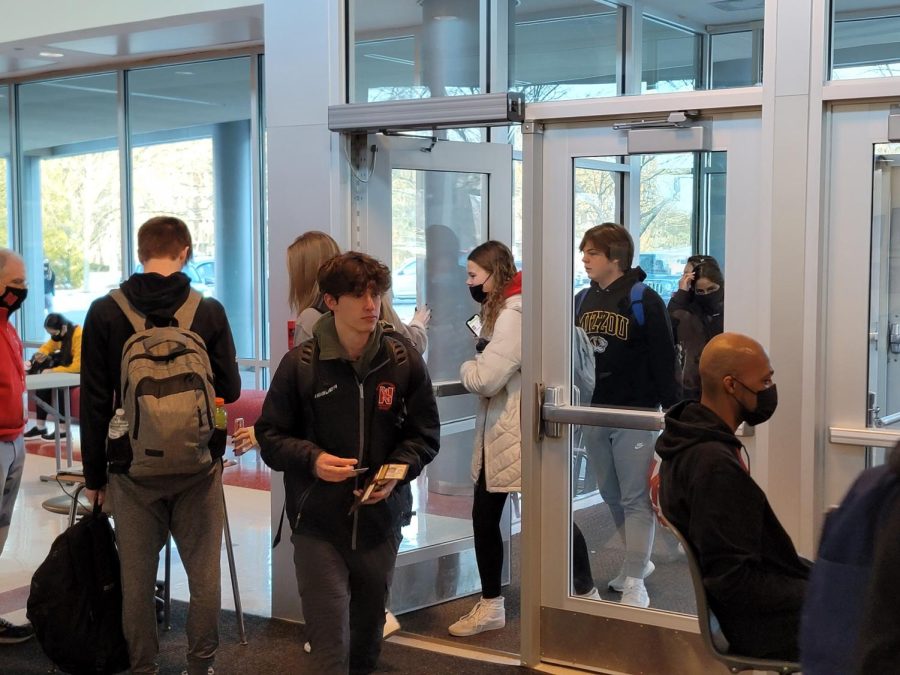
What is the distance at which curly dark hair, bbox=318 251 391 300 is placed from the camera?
303 centimetres

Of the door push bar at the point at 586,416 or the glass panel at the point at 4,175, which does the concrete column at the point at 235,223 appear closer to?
the glass panel at the point at 4,175

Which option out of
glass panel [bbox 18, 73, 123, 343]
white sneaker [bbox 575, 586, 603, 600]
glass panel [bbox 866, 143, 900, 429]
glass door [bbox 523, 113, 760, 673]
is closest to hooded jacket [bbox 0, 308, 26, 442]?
glass door [bbox 523, 113, 760, 673]

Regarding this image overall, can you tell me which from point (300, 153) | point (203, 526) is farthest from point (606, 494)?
point (300, 153)

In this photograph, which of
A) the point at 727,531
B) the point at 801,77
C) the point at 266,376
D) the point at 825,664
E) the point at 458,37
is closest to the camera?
the point at 825,664

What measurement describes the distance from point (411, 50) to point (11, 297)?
1.81 m

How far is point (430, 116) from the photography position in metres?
4.06

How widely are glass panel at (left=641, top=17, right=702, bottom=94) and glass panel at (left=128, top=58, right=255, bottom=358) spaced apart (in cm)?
595

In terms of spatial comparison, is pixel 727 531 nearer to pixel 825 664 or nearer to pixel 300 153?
pixel 825 664

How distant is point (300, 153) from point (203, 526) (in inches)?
62.3

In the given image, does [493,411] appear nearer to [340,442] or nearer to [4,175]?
[340,442]

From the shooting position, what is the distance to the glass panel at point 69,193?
10.4 m

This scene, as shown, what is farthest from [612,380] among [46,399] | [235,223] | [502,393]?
[46,399]

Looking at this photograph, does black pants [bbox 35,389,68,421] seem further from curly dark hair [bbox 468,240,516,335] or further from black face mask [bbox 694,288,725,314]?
black face mask [bbox 694,288,725,314]

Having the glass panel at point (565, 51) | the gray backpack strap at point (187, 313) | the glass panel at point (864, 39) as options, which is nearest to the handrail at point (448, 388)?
the glass panel at point (565, 51)
